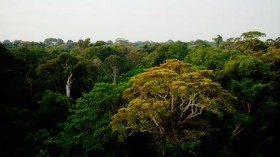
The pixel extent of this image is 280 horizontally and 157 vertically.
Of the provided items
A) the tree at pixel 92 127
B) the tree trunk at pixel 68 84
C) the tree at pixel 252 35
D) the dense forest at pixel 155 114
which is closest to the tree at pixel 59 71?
the tree trunk at pixel 68 84

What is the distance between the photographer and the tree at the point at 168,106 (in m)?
16.8

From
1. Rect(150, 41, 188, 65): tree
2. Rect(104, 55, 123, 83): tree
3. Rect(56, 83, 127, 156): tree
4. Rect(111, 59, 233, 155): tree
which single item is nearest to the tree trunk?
Rect(56, 83, 127, 156): tree

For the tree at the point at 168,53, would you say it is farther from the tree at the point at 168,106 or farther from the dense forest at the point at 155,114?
the tree at the point at 168,106

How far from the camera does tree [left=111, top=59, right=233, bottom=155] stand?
1684 centimetres

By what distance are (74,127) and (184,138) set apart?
6.88 metres

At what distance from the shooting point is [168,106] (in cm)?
1802

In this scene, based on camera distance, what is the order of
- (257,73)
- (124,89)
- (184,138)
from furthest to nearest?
(257,73), (124,89), (184,138)

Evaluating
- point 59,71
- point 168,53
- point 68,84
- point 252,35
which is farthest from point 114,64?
point 252,35

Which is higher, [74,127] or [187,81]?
[187,81]

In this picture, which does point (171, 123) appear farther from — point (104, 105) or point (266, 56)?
point (266, 56)

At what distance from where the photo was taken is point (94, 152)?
1878cm

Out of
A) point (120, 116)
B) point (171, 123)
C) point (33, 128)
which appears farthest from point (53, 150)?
point (171, 123)

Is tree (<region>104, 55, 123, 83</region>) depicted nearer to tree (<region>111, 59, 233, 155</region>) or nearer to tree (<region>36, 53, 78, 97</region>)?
tree (<region>36, 53, 78, 97</region>)

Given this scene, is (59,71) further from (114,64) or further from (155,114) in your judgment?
(155,114)
